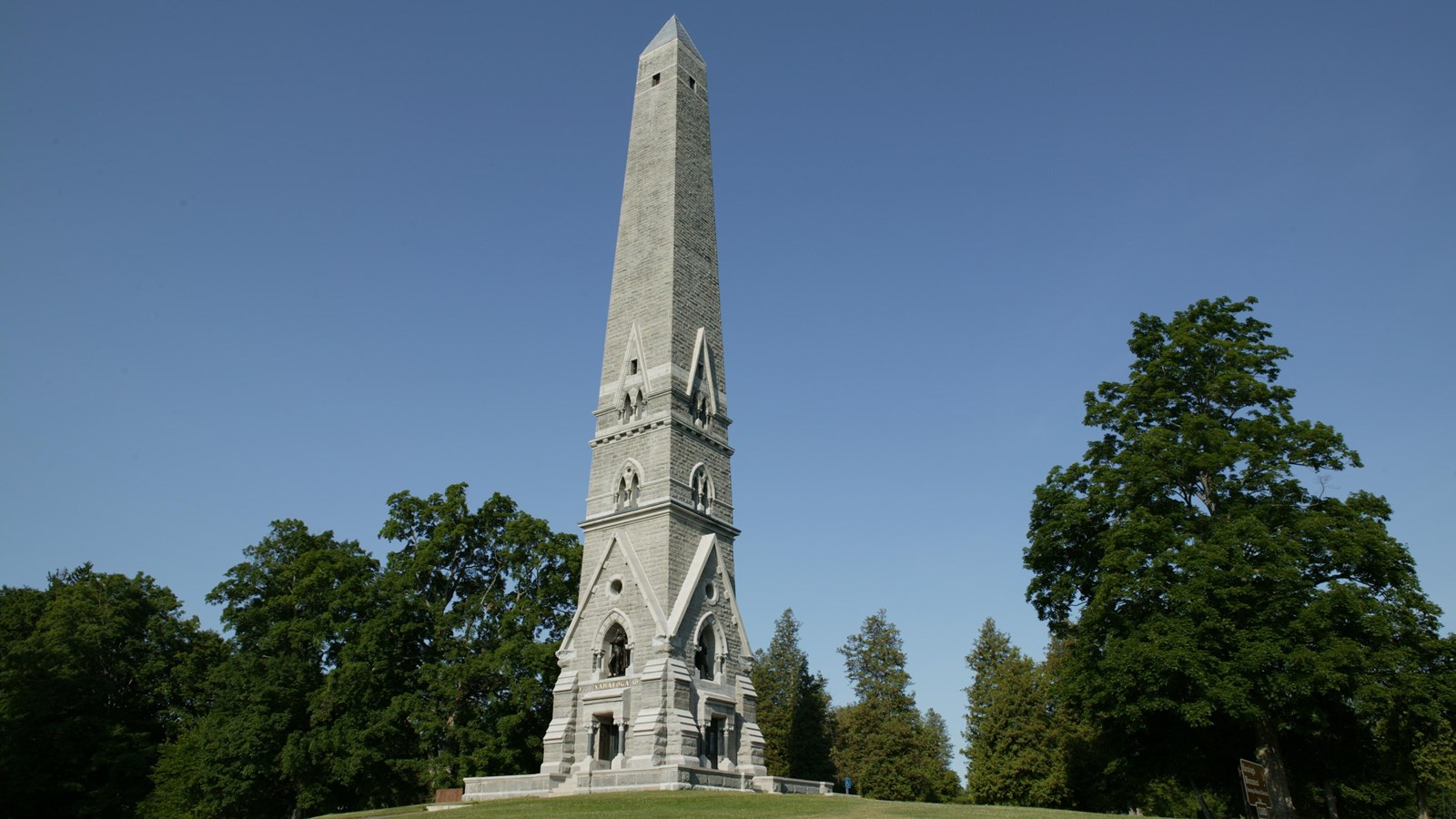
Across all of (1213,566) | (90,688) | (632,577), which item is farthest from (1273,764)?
(90,688)

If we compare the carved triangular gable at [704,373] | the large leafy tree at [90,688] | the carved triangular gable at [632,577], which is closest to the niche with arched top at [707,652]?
the carved triangular gable at [632,577]

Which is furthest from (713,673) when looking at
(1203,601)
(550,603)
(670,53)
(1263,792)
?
(670,53)

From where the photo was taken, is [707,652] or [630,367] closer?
[707,652]

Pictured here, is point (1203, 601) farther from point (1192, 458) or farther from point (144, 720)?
point (144, 720)

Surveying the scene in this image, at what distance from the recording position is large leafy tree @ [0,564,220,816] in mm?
40719

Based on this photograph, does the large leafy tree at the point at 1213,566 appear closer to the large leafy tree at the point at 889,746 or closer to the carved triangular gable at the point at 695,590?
the carved triangular gable at the point at 695,590

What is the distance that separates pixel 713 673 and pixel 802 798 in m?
7.25

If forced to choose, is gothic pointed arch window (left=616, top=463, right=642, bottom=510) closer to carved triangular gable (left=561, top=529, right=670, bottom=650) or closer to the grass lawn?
carved triangular gable (left=561, top=529, right=670, bottom=650)

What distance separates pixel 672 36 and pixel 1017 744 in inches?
1199

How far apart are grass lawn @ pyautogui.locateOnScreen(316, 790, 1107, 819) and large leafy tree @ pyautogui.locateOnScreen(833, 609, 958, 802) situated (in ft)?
54.8

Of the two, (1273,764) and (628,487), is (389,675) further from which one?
(1273,764)

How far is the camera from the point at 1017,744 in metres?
38.4

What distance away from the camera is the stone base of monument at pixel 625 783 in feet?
A: 83.8

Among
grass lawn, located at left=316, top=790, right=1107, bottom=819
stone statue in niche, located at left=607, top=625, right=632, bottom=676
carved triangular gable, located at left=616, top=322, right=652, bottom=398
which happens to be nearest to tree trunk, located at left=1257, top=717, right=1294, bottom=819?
grass lawn, located at left=316, top=790, right=1107, bottom=819
